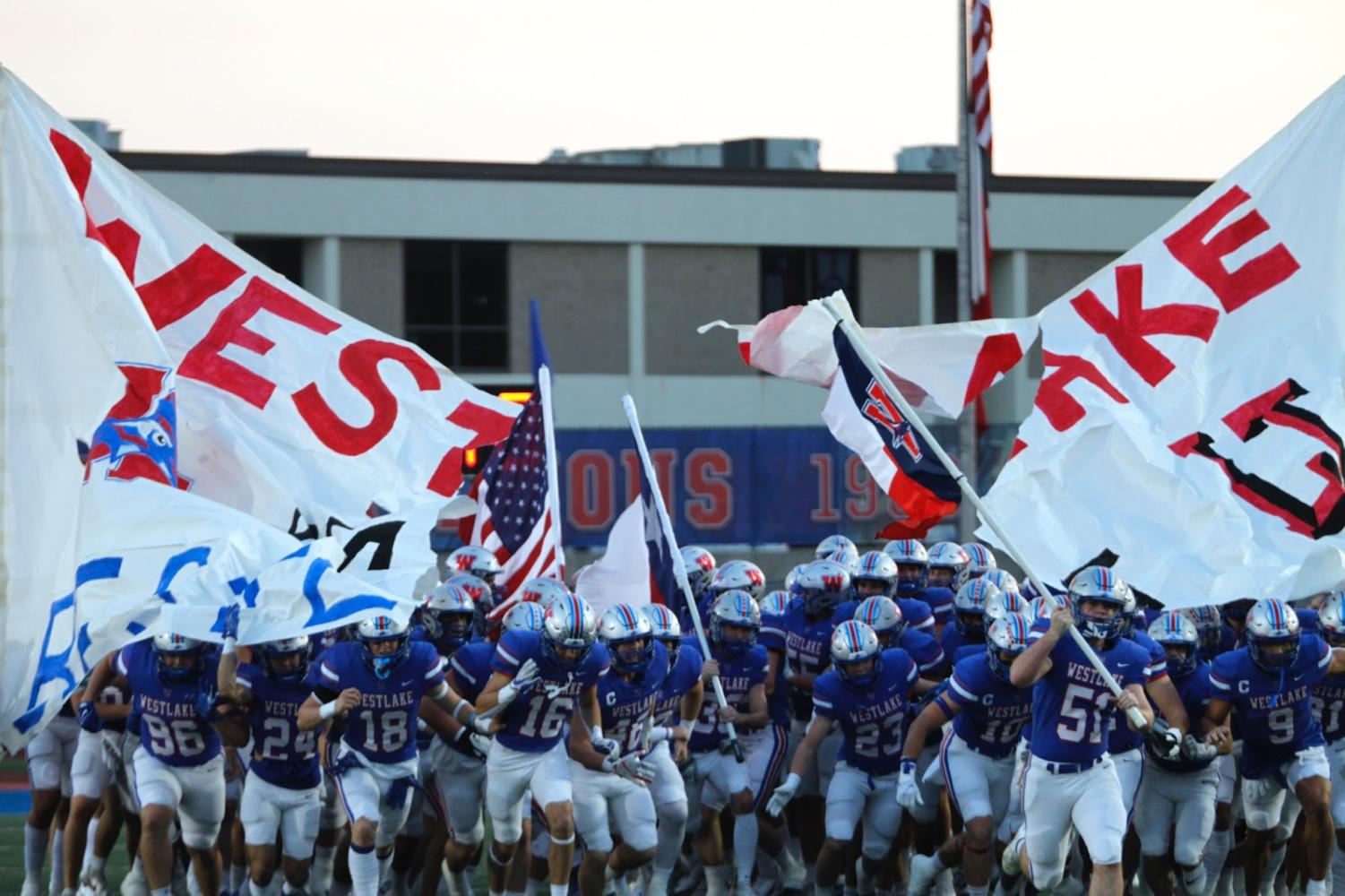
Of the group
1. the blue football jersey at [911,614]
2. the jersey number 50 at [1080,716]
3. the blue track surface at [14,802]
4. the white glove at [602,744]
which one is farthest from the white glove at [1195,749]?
the blue track surface at [14,802]

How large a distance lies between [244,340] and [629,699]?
2919mm

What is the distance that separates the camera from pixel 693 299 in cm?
3478

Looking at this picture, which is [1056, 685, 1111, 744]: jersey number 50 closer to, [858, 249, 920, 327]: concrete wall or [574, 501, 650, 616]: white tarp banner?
[574, 501, 650, 616]: white tarp banner

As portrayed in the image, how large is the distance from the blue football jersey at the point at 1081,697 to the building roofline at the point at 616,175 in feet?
74.3

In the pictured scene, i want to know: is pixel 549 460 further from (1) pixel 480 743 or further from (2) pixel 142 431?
(2) pixel 142 431

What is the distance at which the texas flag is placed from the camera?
11453mm

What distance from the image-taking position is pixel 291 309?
12438 millimetres

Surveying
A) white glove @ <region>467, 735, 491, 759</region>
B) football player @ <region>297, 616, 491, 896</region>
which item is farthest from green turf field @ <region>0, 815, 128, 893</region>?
white glove @ <region>467, 735, 491, 759</region>

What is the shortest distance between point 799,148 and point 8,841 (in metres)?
24.4

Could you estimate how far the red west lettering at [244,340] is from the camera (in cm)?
1206

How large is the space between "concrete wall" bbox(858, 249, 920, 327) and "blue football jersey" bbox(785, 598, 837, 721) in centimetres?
2202

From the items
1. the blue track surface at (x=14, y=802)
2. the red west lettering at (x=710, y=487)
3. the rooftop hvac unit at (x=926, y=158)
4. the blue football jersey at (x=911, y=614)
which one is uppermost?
the rooftop hvac unit at (x=926, y=158)

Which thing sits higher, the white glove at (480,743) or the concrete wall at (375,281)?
the concrete wall at (375,281)

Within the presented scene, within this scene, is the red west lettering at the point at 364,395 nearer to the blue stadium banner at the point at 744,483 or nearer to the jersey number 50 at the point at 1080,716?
the jersey number 50 at the point at 1080,716
